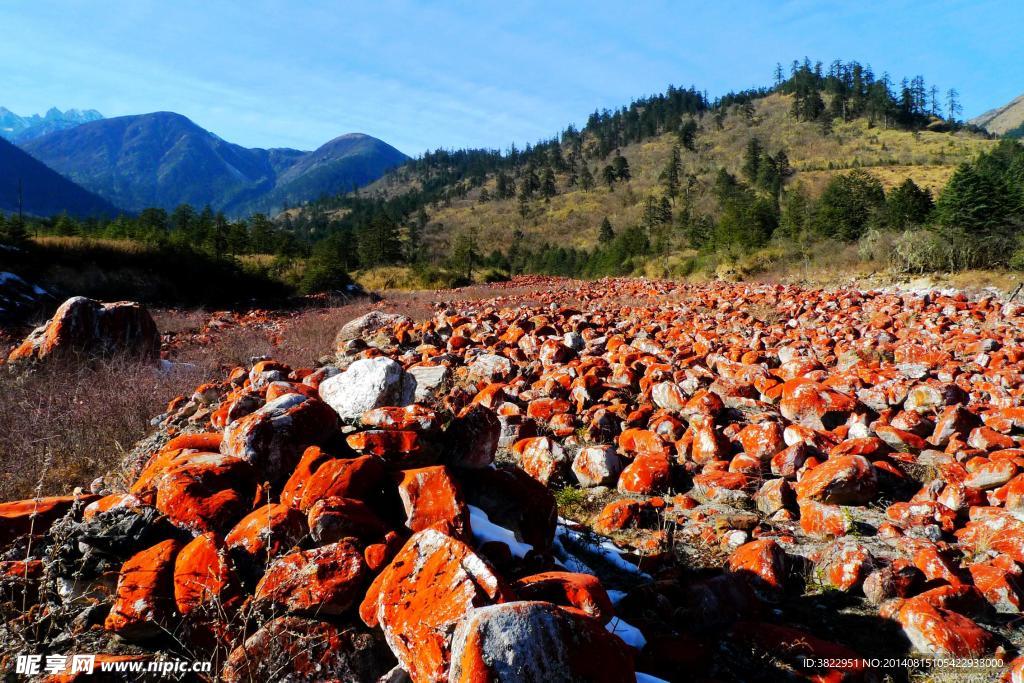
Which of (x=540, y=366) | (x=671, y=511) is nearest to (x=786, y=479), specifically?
(x=671, y=511)

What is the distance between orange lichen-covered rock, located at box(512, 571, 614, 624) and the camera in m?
1.70

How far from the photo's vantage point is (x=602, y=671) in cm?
137

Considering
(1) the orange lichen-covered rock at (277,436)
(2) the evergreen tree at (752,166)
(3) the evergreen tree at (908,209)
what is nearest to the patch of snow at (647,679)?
(1) the orange lichen-covered rock at (277,436)

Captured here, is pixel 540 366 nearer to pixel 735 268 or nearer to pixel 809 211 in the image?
pixel 735 268

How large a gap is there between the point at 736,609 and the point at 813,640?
312 millimetres

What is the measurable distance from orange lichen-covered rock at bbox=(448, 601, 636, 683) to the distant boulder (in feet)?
25.0

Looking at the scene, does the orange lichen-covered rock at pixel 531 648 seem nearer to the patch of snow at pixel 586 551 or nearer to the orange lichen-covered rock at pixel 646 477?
the patch of snow at pixel 586 551

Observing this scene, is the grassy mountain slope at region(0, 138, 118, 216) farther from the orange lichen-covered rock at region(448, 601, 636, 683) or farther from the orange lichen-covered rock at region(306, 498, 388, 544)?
the orange lichen-covered rock at region(448, 601, 636, 683)

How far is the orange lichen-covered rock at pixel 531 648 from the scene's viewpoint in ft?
Answer: 4.17

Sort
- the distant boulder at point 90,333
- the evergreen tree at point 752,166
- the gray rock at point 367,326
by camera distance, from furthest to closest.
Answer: the evergreen tree at point 752,166
the gray rock at point 367,326
the distant boulder at point 90,333

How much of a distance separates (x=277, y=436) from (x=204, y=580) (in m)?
0.75

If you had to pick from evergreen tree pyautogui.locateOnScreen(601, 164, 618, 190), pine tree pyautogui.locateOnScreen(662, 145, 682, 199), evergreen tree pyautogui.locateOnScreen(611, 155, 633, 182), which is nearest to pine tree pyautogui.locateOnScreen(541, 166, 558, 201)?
evergreen tree pyautogui.locateOnScreen(601, 164, 618, 190)

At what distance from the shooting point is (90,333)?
7.16 m

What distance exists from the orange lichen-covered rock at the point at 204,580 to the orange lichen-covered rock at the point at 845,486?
3.13m
